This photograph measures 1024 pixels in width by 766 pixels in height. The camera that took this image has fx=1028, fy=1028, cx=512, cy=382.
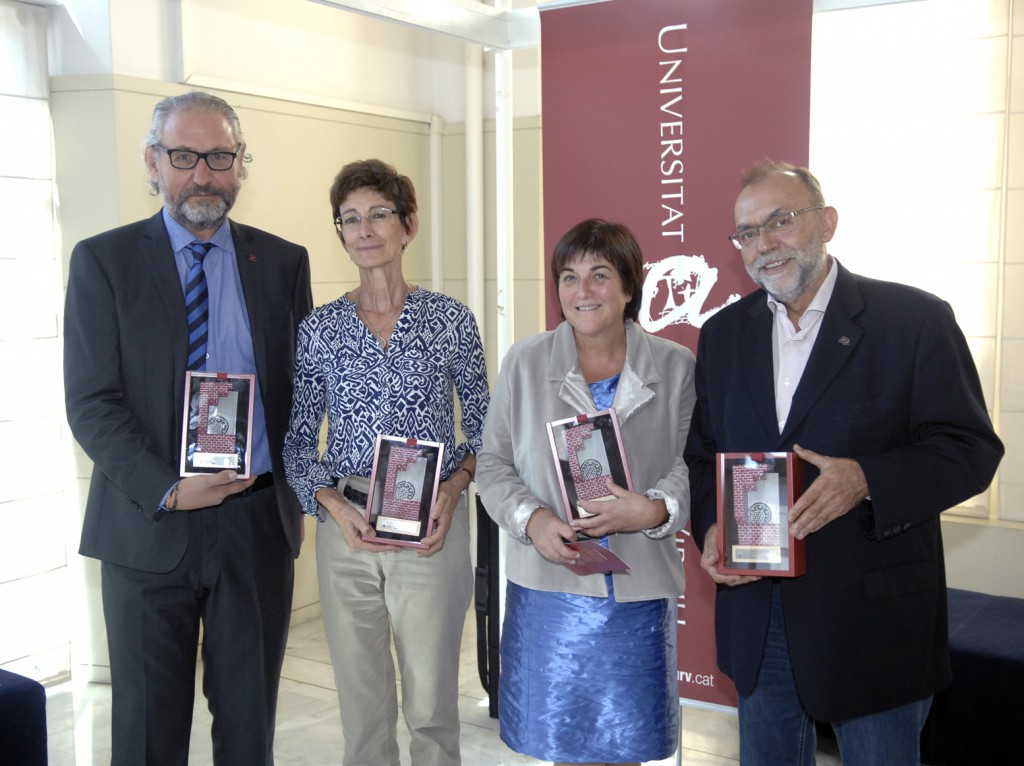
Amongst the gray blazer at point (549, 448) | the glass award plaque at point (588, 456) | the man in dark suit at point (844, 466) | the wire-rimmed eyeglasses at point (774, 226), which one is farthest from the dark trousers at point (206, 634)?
the wire-rimmed eyeglasses at point (774, 226)

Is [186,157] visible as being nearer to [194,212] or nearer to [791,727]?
[194,212]

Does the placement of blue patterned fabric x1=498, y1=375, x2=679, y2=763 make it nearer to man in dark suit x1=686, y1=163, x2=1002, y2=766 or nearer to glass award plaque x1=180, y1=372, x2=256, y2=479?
man in dark suit x1=686, y1=163, x2=1002, y2=766

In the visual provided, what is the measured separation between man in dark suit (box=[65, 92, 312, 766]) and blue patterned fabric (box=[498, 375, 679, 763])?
0.77 metres

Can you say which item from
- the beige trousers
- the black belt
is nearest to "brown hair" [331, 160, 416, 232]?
the black belt

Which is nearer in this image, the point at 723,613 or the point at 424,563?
the point at 723,613

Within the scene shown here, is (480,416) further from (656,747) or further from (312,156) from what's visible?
(312,156)

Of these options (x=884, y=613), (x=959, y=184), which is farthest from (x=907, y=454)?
(x=959, y=184)

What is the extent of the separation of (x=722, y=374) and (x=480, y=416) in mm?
836

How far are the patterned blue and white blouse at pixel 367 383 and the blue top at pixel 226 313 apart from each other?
97 mm

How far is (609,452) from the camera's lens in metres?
2.52

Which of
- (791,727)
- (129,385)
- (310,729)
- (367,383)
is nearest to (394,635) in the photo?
(367,383)

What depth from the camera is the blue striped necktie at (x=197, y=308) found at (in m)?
2.77

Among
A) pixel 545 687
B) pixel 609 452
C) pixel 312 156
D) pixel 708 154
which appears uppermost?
pixel 312 156

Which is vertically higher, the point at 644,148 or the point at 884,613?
the point at 644,148
